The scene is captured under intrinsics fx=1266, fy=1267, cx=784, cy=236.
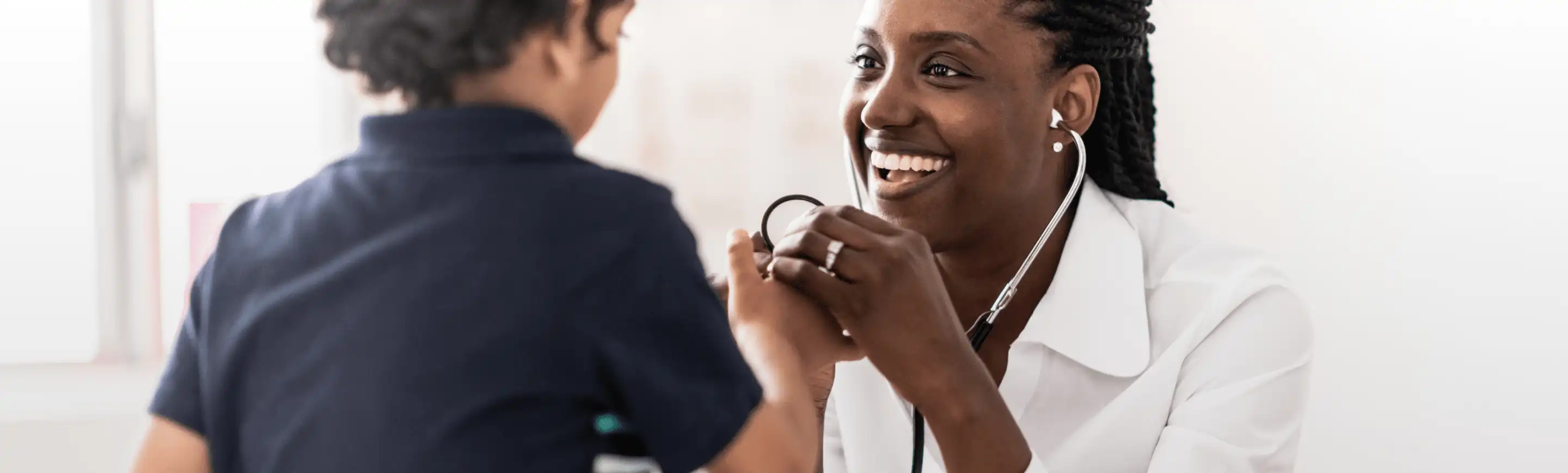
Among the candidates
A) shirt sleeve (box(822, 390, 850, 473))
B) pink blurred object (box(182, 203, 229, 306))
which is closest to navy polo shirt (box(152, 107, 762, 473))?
shirt sleeve (box(822, 390, 850, 473))

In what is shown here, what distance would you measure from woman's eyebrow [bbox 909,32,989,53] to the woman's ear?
11cm

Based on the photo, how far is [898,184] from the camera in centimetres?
126

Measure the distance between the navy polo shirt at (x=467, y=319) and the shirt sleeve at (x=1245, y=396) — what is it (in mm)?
636

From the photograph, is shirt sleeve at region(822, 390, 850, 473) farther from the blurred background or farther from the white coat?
the blurred background

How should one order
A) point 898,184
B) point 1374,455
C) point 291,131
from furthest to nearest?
1. point 291,131
2. point 1374,455
3. point 898,184

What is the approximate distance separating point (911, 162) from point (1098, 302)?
9.5 inches

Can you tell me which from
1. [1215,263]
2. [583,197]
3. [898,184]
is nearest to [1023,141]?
[898,184]

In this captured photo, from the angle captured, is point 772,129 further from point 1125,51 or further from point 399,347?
point 399,347

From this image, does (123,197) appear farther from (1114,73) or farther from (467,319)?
(467,319)

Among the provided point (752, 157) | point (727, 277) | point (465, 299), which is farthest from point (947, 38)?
point (752, 157)

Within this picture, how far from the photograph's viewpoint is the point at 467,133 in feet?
2.24

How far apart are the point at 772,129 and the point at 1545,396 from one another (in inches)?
54.7

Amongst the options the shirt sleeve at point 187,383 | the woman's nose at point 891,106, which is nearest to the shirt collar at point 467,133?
the shirt sleeve at point 187,383

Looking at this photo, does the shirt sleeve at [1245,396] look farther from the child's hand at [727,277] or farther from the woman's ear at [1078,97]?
the child's hand at [727,277]
